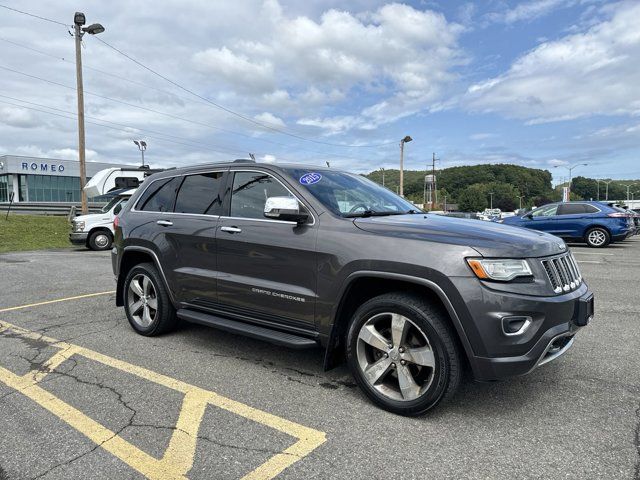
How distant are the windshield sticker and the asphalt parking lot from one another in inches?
62.6

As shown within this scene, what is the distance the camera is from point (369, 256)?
127 inches

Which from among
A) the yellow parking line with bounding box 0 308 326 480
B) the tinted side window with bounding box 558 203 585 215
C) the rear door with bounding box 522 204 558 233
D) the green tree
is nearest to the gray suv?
the yellow parking line with bounding box 0 308 326 480

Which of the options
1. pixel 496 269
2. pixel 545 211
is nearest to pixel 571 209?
pixel 545 211

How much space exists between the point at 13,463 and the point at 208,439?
1.05m

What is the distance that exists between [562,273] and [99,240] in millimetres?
15380

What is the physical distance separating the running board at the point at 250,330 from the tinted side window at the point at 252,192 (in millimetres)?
941

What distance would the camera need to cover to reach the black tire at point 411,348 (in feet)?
9.68

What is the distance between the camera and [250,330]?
3857mm

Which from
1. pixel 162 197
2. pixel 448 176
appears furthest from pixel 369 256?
pixel 448 176

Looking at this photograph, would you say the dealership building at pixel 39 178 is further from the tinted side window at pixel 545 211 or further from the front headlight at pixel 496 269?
the front headlight at pixel 496 269

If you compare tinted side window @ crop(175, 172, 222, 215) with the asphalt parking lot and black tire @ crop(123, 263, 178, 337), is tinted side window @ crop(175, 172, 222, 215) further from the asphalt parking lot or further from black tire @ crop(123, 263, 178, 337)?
the asphalt parking lot

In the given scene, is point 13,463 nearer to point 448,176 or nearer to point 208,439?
point 208,439

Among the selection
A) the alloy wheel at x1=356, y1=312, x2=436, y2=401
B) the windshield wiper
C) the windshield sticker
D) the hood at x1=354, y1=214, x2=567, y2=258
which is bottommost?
the alloy wheel at x1=356, y1=312, x2=436, y2=401

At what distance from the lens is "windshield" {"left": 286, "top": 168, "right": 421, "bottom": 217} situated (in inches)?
149
